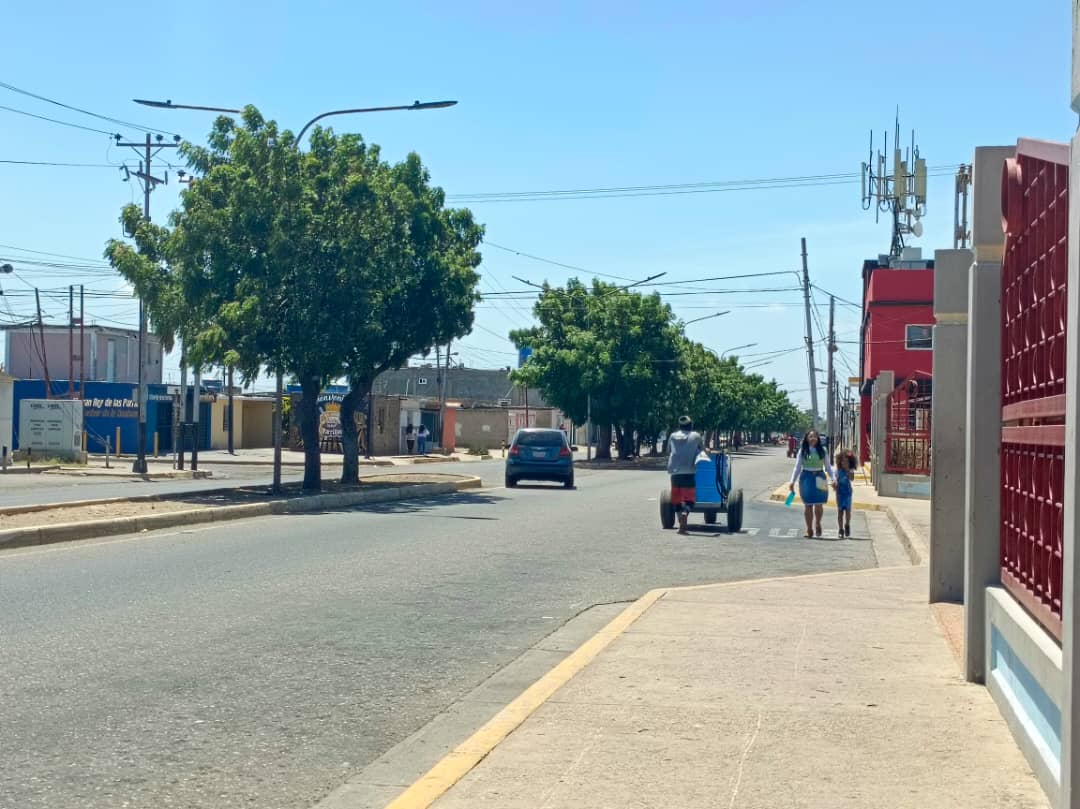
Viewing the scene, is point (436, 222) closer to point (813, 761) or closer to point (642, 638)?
point (642, 638)

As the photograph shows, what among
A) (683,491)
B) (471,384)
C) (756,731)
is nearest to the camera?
(756,731)

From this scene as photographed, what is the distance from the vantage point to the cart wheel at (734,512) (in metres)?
19.1

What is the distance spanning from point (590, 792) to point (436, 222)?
79.3 feet

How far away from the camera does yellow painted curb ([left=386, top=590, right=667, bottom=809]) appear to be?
546cm

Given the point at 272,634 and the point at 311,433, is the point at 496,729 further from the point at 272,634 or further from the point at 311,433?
the point at 311,433

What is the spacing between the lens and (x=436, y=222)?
94.5 feet

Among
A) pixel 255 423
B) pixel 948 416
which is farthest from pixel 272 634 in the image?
pixel 255 423

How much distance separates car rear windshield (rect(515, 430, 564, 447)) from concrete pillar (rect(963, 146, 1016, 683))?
87.2 feet

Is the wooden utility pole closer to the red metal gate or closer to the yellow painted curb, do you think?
the red metal gate

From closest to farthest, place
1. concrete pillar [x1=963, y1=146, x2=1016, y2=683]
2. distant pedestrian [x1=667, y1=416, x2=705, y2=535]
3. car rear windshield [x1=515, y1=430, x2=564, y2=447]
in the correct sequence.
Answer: concrete pillar [x1=963, y1=146, x2=1016, y2=683]
distant pedestrian [x1=667, y1=416, x2=705, y2=535]
car rear windshield [x1=515, y1=430, x2=564, y2=447]

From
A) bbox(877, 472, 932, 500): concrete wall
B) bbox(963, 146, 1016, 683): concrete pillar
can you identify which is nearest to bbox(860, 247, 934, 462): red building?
bbox(877, 472, 932, 500): concrete wall

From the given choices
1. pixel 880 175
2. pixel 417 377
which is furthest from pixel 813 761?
pixel 417 377

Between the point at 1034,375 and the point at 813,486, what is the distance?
12477 millimetres

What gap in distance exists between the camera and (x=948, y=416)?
10.5 metres
